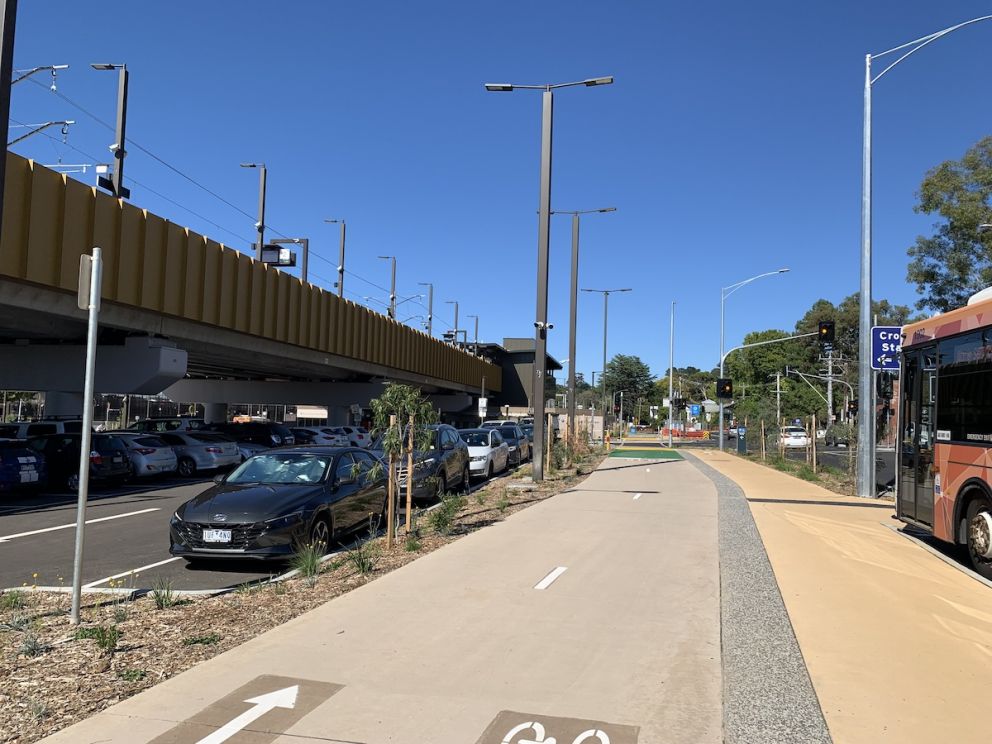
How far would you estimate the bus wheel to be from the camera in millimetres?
9047

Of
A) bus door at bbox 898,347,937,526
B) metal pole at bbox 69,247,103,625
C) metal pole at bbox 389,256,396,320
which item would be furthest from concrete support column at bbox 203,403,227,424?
metal pole at bbox 69,247,103,625

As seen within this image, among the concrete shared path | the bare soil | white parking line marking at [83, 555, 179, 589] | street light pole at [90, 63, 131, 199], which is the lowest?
white parking line marking at [83, 555, 179, 589]

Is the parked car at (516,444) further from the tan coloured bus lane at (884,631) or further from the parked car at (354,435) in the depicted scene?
the tan coloured bus lane at (884,631)

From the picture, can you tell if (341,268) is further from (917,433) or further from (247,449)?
(917,433)

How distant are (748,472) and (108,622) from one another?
22377 mm

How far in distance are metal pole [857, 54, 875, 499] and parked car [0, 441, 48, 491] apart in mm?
A: 18433

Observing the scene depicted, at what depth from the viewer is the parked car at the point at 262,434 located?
28.3 metres

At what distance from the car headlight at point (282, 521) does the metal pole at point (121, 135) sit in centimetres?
1450

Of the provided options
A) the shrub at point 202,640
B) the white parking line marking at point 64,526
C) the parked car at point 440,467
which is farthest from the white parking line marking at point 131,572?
the parked car at point 440,467

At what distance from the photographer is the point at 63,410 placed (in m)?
24.9

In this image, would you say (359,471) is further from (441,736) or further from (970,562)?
(970,562)

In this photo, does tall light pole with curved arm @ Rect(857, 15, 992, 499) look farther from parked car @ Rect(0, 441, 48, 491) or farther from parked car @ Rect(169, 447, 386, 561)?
parked car @ Rect(0, 441, 48, 491)

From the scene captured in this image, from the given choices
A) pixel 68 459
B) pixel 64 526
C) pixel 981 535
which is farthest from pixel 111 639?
pixel 68 459

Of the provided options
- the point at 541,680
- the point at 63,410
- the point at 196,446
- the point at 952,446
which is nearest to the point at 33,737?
the point at 541,680
